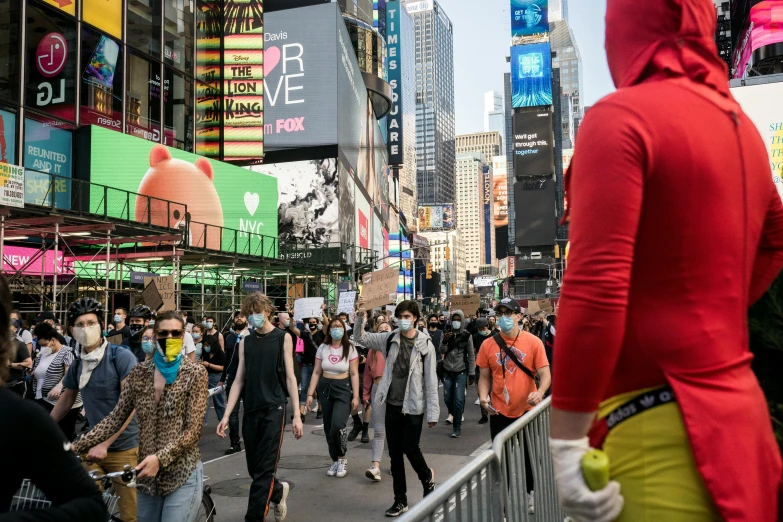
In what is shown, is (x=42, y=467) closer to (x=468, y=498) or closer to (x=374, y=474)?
(x=468, y=498)

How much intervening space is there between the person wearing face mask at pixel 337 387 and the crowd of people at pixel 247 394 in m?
0.02

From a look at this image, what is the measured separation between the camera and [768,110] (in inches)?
544

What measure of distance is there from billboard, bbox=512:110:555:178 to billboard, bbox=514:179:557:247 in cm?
202

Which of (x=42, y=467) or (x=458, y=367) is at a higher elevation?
(x=42, y=467)

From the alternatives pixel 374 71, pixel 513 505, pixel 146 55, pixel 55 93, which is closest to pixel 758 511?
pixel 513 505

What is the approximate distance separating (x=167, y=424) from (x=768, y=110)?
42.6ft

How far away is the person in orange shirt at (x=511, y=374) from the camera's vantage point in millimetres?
7246

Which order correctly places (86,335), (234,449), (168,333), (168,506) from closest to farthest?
(168,506) → (168,333) → (86,335) → (234,449)

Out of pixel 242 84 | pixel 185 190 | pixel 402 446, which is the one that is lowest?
pixel 402 446

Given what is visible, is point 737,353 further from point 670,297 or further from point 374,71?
A: point 374,71

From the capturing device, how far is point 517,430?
14.1 ft

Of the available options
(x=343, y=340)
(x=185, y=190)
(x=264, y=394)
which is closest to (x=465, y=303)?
(x=343, y=340)

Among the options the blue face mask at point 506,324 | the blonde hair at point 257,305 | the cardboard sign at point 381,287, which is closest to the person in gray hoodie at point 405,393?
the blue face mask at point 506,324

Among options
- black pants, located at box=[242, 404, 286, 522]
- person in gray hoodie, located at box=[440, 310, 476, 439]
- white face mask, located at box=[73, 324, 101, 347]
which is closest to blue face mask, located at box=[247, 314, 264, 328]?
black pants, located at box=[242, 404, 286, 522]
